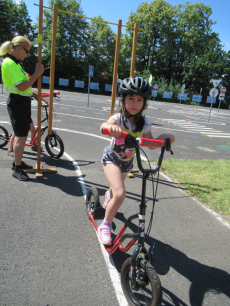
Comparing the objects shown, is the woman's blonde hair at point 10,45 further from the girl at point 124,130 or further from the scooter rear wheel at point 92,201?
the scooter rear wheel at point 92,201

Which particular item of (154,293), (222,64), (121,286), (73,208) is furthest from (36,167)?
(222,64)

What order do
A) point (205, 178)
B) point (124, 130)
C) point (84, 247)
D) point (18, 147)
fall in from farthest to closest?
point (205, 178) < point (18, 147) < point (84, 247) < point (124, 130)

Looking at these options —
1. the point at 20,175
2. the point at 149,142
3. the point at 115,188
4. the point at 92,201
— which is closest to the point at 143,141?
the point at 149,142

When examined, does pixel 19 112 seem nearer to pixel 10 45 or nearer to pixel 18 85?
pixel 18 85

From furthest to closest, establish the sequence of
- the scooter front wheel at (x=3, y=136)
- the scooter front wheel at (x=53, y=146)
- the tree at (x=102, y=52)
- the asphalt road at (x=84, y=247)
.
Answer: the tree at (x=102, y=52) < the scooter front wheel at (x=3, y=136) < the scooter front wheel at (x=53, y=146) < the asphalt road at (x=84, y=247)

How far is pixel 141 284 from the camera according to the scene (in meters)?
1.95

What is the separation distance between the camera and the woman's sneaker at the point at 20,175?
4.30 metres

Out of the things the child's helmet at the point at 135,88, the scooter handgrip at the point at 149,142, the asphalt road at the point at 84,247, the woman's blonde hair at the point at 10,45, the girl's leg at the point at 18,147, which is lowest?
the asphalt road at the point at 84,247

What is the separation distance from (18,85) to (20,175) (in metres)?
1.61

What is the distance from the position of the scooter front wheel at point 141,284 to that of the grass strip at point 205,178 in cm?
232

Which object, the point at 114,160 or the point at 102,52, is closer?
the point at 114,160

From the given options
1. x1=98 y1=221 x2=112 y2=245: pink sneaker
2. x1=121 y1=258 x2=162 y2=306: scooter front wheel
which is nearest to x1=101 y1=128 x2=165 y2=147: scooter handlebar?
x1=121 y1=258 x2=162 y2=306: scooter front wheel

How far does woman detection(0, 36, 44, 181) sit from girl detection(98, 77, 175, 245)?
6.88 ft

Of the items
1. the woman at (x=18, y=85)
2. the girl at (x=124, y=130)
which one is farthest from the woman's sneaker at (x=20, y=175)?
the girl at (x=124, y=130)
